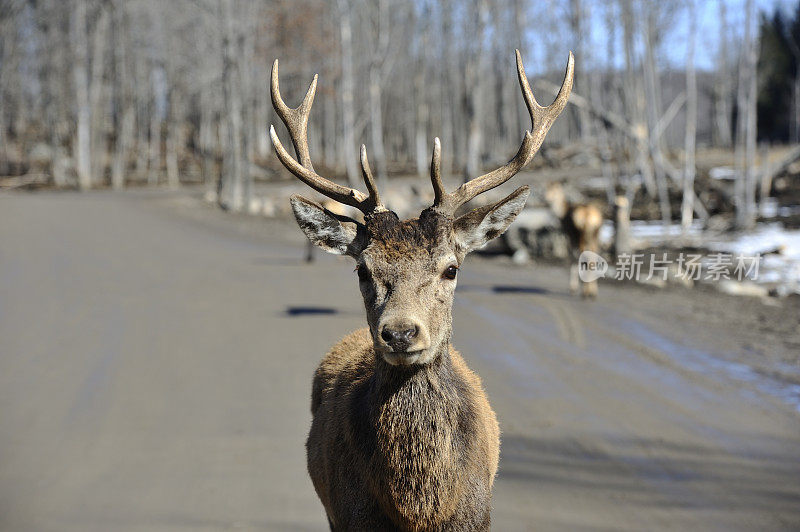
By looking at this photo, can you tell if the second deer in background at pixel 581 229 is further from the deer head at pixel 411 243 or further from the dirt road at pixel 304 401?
the deer head at pixel 411 243

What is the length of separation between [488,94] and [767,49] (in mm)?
27335

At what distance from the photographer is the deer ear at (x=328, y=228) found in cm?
414

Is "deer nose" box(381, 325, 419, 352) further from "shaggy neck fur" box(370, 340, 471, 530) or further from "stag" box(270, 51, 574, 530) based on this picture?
"shaggy neck fur" box(370, 340, 471, 530)

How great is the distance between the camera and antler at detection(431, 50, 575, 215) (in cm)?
404

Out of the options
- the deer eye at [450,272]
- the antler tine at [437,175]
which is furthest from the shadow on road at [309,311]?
the deer eye at [450,272]

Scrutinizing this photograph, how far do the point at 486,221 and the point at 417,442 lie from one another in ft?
4.38

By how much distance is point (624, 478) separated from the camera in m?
5.99

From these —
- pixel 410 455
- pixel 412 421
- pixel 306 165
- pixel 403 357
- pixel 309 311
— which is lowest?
pixel 309 311

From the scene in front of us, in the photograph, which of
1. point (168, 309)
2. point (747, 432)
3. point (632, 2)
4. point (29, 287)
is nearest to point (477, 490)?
point (747, 432)

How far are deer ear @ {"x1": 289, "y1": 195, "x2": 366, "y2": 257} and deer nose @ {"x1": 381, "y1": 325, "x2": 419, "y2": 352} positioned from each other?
84cm

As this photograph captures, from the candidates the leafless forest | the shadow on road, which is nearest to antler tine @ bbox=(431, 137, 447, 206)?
the shadow on road

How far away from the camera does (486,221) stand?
413 centimetres

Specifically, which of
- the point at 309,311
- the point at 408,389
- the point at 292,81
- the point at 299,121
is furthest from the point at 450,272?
the point at 292,81

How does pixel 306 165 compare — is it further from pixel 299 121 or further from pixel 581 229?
pixel 581 229
